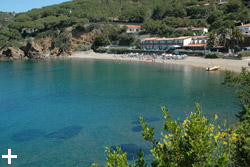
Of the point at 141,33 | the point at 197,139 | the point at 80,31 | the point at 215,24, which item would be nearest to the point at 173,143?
the point at 197,139

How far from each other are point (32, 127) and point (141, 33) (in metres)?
84.8

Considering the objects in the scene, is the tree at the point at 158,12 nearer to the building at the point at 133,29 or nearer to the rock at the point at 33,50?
the building at the point at 133,29

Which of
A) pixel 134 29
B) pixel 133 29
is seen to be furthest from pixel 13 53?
pixel 134 29

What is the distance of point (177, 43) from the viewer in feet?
275

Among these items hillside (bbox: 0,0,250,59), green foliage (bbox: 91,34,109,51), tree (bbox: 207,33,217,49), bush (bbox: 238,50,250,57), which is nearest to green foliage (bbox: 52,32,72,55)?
hillside (bbox: 0,0,250,59)

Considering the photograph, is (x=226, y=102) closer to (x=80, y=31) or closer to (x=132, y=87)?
(x=132, y=87)

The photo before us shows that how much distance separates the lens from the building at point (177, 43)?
78.8 metres

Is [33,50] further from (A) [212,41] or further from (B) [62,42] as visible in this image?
(A) [212,41]

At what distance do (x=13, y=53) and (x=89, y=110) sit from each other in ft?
283

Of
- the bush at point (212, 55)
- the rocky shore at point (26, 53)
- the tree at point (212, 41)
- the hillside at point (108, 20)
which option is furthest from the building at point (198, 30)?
the rocky shore at point (26, 53)

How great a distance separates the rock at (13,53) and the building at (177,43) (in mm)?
53275

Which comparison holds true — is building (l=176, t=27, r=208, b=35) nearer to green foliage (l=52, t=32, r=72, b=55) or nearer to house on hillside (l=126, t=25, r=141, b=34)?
house on hillside (l=126, t=25, r=141, b=34)

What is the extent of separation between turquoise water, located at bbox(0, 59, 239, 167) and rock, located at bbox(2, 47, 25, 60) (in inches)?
2162

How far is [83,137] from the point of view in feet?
76.3
